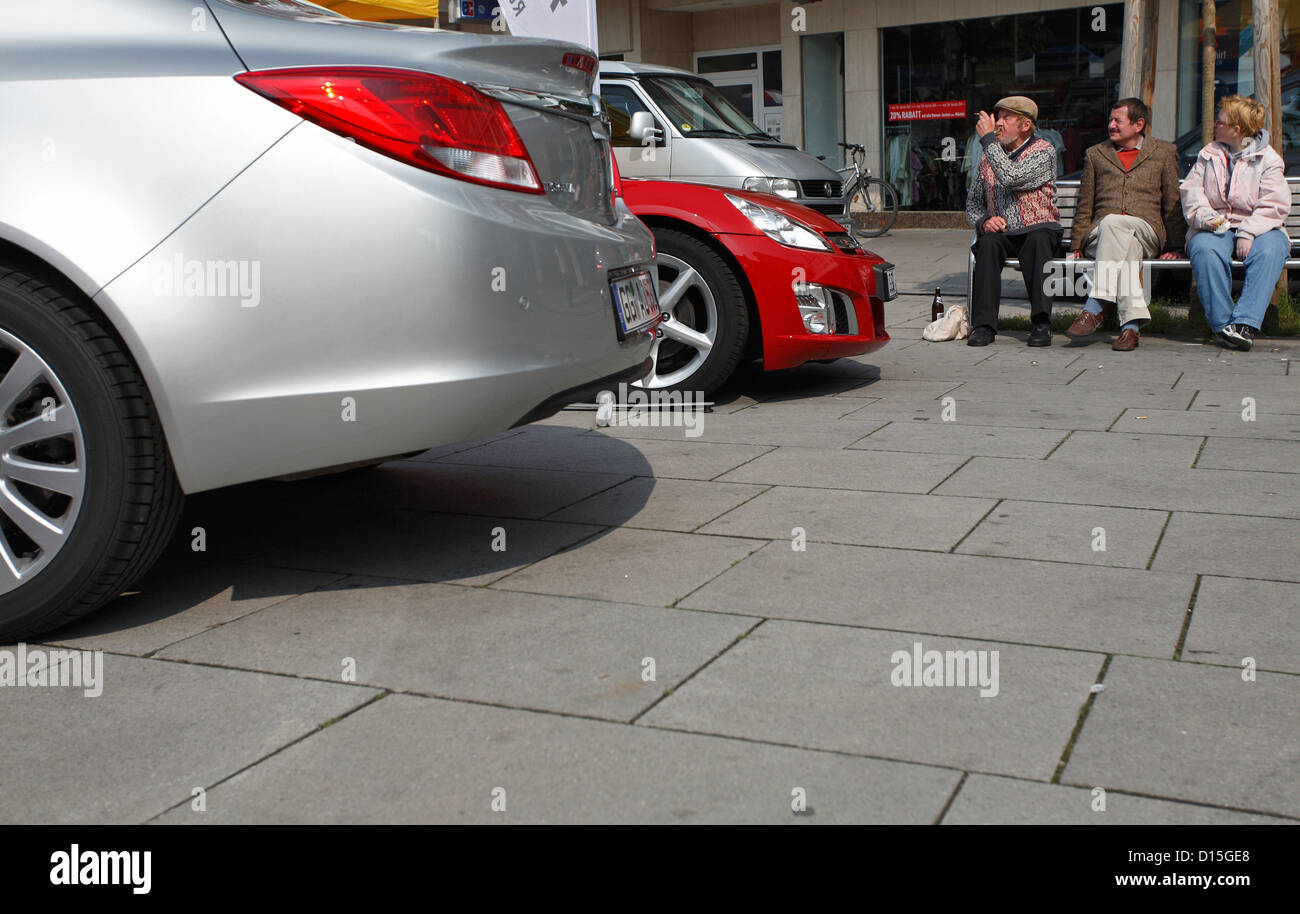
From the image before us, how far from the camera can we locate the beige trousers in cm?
828

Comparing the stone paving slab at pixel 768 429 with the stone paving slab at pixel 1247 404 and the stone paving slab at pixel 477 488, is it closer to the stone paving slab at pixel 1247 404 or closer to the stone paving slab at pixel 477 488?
the stone paving slab at pixel 477 488

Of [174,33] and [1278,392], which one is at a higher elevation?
[174,33]

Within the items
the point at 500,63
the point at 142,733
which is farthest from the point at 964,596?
the point at 142,733

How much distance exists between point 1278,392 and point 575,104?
434cm

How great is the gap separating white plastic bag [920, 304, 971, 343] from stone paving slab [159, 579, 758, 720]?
18.3 feet

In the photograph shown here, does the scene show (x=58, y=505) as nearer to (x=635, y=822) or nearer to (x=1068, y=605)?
(x=635, y=822)

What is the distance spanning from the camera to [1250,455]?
532 centimetres

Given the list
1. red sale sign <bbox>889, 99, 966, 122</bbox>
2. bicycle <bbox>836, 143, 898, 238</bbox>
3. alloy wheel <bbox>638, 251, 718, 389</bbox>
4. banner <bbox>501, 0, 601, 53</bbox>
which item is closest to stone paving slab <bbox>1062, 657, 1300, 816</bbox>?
alloy wheel <bbox>638, 251, 718, 389</bbox>

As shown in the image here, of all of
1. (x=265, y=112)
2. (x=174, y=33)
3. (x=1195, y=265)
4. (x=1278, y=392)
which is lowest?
(x=1278, y=392)

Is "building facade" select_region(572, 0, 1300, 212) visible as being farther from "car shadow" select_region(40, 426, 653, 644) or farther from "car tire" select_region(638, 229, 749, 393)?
"car shadow" select_region(40, 426, 653, 644)

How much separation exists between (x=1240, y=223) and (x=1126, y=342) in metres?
1.00

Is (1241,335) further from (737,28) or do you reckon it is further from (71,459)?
(737,28)

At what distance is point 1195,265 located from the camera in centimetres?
822
